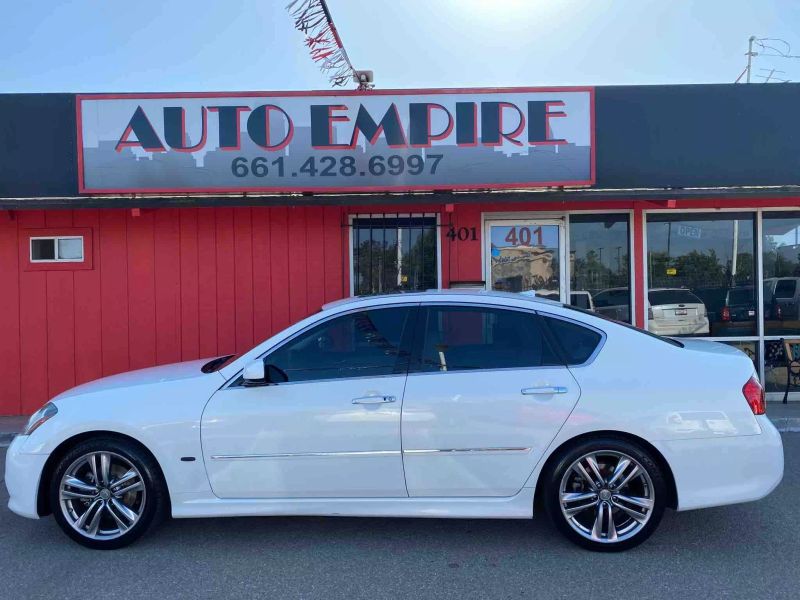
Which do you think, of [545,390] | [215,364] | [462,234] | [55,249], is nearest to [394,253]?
[462,234]

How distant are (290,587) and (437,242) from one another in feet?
17.2

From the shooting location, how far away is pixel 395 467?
4102 millimetres

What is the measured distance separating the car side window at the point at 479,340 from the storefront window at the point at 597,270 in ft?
14.3

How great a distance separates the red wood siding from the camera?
8180 mm

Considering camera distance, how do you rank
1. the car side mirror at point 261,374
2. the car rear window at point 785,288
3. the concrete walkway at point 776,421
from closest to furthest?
the car side mirror at point 261,374 → the concrete walkway at point 776,421 → the car rear window at point 785,288

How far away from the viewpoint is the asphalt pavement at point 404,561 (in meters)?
3.73

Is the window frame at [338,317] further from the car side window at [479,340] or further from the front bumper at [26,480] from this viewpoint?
the front bumper at [26,480]

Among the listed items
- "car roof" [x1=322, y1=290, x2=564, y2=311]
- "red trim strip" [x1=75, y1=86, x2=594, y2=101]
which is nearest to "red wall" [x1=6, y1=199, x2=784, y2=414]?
"red trim strip" [x1=75, y1=86, x2=594, y2=101]

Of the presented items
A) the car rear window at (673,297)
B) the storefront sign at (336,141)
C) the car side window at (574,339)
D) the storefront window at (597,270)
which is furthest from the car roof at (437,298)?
the car rear window at (673,297)

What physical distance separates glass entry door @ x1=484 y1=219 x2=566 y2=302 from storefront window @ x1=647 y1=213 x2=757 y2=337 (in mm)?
1176

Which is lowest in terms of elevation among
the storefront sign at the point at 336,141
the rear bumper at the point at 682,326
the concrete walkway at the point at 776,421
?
the concrete walkway at the point at 776,421

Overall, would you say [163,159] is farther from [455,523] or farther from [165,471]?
[455,523]

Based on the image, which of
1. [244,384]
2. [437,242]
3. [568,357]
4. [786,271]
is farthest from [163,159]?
[786,271]

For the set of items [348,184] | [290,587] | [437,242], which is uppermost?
[348,184]
